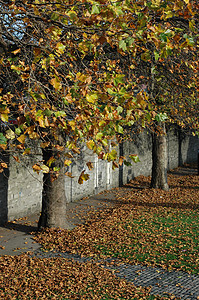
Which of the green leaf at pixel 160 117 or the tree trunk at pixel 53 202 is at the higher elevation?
the green leaf at pixel 160 117

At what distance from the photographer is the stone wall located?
426 inches

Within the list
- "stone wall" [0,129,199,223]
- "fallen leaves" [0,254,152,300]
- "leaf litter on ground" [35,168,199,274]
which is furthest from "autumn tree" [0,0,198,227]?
"fallen leaves" [0,254,152,300]

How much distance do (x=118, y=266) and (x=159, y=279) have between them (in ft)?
3.17

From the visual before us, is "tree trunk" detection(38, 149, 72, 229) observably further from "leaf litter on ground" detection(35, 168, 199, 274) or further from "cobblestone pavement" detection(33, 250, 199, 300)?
"cobblestone pavement" detection(33, 250, 199, 300)

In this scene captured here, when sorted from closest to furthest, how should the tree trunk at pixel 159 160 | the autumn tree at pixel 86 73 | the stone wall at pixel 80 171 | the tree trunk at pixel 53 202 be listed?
the autumn tree at pixel 86 73 < the tree trunk at pixel 53 202 < the stone wall at pixel 80 171 < the tree trunk at pixel 159 160

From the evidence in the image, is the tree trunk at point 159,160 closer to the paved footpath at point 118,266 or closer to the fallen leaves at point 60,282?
the paved footpath at point 118,266

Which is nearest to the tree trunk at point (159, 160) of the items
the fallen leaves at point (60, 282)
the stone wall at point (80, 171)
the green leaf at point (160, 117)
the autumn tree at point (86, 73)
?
the autumn tree at point (86, 73)

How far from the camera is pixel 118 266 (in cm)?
759

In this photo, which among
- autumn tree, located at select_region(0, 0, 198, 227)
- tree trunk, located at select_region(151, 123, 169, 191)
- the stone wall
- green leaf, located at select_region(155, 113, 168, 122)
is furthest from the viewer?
tree trunk, located at select_region(151, 123, 169, 191)

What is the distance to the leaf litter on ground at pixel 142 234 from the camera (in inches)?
320

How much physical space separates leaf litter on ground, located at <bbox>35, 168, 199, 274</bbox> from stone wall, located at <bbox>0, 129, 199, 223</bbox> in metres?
1.49

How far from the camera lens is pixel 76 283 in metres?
6.68

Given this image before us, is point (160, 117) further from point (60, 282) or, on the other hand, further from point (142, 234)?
point (142, 234)

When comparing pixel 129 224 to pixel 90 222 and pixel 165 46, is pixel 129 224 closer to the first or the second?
pixel 90 222
